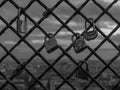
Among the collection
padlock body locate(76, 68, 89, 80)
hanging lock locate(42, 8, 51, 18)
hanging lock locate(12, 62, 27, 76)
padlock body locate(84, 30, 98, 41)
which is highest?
hanging lock locate(42, 8, 51, 18)

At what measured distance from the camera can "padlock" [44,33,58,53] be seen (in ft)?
7.32

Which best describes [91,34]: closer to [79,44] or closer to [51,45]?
[79,44]

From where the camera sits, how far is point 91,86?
92.4 inches

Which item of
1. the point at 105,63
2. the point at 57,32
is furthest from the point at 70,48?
the point at 105,63

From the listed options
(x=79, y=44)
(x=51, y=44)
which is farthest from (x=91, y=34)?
(x=51, y=44)

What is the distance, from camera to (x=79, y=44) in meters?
2.27

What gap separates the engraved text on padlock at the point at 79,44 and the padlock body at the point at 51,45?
17 cm

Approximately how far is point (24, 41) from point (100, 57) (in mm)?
677

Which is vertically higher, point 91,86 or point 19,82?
point 19,82

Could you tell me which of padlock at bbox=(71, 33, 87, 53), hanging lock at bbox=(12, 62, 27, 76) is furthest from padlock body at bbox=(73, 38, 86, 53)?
hanging lock at bbox=(12, 62, 27, 76)

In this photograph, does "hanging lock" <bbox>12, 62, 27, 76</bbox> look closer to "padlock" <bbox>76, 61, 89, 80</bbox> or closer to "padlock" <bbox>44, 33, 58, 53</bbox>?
"padlock" <bbox>44, 33, 58, 53</bbox>

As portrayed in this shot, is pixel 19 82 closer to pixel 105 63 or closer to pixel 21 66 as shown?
pixel 21 66

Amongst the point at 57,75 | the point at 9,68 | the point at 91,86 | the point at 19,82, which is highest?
the point at 9,68

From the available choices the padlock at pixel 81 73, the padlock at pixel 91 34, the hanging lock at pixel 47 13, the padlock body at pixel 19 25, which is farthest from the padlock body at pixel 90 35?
the padlock body at pixel 19 25
